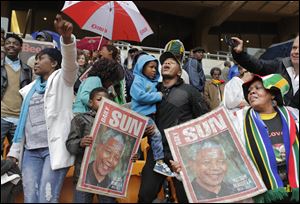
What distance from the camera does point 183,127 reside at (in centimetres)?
288

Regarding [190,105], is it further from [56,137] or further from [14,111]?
[14,111]

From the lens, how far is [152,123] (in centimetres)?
355

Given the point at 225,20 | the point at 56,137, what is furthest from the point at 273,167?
the point at 225,20

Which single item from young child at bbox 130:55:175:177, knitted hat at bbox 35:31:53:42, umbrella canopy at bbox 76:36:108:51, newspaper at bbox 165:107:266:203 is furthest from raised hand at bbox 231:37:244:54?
knitted hat at bbox 35:31:53:42

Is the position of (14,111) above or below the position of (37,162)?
above

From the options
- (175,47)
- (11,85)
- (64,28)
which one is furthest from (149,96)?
(11,85)

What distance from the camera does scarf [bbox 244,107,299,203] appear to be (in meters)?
2.65

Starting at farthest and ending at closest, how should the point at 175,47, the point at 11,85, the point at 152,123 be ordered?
the point at 175,47 < the point at 11,85 < the point at 152,123

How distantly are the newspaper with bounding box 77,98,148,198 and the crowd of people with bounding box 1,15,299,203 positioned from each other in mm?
12

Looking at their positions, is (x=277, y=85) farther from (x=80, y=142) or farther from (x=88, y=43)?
(x=88, y=43)

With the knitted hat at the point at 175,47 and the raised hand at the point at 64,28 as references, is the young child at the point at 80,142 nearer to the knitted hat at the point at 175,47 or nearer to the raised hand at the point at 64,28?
the raised hand at the point at 64,28

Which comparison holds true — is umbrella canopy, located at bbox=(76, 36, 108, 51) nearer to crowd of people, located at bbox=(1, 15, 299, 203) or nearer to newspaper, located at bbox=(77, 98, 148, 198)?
crowd of people, located at bbox=(1, 15, 299, 203)

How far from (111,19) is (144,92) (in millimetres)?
2043

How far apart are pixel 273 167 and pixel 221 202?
0.47 m
